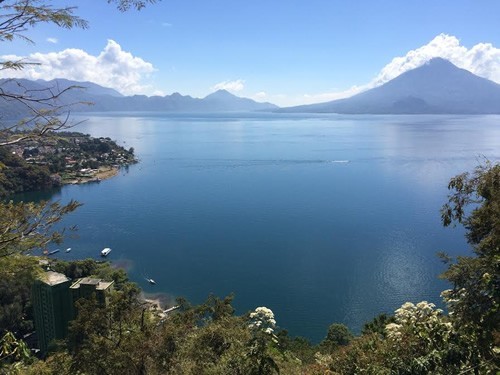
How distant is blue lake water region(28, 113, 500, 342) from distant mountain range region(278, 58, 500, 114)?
90.5 m

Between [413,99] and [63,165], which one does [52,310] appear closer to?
[63,165]

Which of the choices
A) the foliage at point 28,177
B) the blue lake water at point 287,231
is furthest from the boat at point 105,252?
the foliage at point 28,177

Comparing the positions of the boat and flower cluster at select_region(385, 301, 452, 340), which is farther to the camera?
the boat

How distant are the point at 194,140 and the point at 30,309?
37.6 m

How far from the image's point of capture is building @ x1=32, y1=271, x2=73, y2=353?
901 cm

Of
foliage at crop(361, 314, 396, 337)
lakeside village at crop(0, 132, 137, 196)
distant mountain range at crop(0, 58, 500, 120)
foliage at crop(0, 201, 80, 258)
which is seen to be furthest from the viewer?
distant mountain range at crop(0, 58, 500, 120)

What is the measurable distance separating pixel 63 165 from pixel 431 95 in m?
127

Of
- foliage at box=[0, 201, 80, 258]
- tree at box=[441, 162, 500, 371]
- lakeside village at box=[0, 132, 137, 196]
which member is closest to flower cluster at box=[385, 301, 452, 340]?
tree at box=[441, 162, 500, 371]

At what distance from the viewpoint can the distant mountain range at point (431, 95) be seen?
11057 cm

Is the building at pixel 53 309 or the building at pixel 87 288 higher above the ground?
the building at pixel 87 288

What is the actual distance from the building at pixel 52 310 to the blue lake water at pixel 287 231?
3.20 meters

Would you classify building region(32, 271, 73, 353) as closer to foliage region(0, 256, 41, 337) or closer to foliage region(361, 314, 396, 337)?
foliage region(0, 256, 41, 337)

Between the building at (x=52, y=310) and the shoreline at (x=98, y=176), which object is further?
the shoreline at (x=98, y=176)

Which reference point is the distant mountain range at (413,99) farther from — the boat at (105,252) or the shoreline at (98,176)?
the boat at (105,252)
